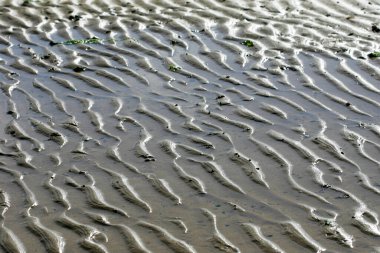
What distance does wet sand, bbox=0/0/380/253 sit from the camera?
4590 mm

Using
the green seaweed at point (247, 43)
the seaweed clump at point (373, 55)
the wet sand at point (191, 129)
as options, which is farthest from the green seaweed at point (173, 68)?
the seaweed clump at point (373, 55)

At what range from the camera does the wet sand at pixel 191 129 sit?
4590 mm

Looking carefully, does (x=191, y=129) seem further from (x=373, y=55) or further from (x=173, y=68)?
(x=373, y=55)

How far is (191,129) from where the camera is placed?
6016 mm

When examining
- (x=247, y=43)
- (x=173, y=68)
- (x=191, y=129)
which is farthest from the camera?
(x=247, y=43)

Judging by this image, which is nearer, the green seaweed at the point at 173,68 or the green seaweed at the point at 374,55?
the green seaweed at the point at 173,68

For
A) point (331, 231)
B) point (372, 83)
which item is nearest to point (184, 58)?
point (372, 83)

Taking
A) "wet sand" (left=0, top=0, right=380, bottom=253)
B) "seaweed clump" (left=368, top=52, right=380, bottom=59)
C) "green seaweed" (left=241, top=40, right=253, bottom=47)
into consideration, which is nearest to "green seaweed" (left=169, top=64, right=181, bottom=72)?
"wet sand" (left=0, top=0, right=380, bottom=253)

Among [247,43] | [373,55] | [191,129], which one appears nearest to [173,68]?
[247,43]

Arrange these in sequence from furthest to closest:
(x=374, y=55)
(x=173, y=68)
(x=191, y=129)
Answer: (x=374, y=55), (x=173, y=68), (x=191, y=129)

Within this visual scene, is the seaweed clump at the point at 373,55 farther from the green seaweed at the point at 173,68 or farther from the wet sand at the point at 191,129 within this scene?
the green seaweed at the point at 173,68

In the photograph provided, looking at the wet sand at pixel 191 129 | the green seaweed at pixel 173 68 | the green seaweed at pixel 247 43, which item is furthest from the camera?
the green seaweed at pixel 247 43

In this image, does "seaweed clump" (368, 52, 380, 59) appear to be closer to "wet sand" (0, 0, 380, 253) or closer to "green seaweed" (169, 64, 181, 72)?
"wet sand" (0, 0, 380, 253)

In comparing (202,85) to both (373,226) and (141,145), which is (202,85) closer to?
(141,145)
